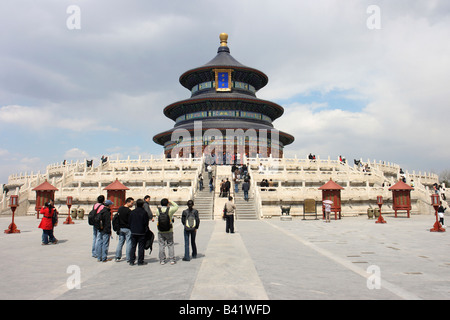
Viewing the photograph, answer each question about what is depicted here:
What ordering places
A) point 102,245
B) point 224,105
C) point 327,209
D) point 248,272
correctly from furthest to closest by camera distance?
point 224,105
point 327,209
point 102,245
point 248,272

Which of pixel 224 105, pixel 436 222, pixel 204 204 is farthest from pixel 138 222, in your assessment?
pixel 224 105

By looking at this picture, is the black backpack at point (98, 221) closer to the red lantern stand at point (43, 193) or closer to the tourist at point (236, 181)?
→ the red lantern stand at point (43, 193)

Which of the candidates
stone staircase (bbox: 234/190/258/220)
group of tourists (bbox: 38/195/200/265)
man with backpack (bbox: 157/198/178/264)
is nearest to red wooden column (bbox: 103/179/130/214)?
stone staircase (bbox: 234/190/258/220)

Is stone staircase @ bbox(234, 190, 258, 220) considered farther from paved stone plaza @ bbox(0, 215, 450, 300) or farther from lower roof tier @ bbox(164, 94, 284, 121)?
lower roof tier @ bbox(164, 94, 284, 121)

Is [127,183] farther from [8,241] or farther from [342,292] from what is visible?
[342,292]

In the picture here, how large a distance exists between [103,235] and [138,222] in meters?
1.27

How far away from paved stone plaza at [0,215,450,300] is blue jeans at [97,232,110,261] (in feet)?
0.75

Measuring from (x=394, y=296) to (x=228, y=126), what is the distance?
130 ft

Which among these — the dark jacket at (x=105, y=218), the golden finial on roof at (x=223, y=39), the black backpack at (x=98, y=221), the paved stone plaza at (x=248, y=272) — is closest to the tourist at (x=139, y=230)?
the paved stone plaza at (x=248, y=272)

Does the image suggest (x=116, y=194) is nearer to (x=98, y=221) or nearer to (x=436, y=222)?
(x=98, y=221)

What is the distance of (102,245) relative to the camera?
8.37m

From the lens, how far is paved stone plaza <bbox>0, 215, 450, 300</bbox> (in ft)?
17.8
